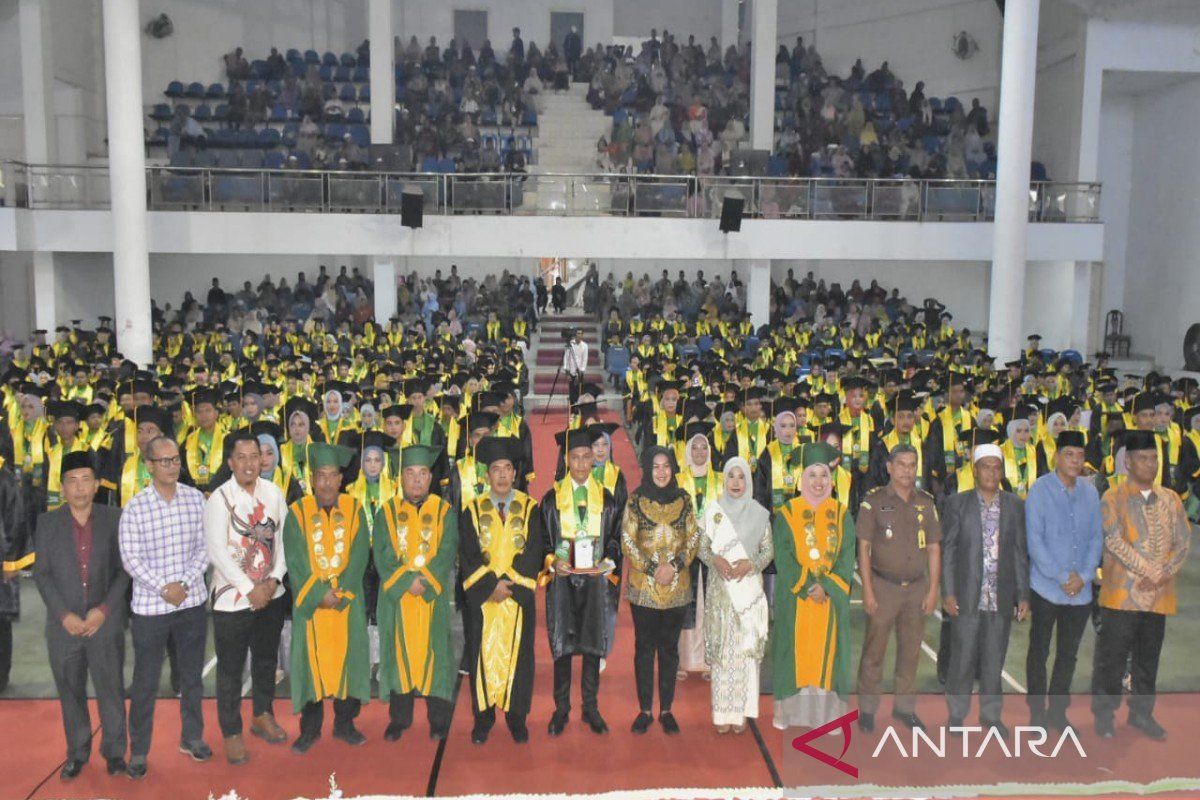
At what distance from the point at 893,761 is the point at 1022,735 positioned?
36.4 inches

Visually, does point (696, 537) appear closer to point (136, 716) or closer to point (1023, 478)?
point (136, 716)

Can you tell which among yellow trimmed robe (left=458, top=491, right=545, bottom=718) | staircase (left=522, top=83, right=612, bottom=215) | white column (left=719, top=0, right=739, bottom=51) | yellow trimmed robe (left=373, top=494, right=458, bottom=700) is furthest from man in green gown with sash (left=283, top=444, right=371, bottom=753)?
white column (left=719, top=0, right=739, bottom=51)

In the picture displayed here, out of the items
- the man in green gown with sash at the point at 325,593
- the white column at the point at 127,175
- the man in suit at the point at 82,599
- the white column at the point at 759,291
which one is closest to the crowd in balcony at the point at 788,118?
the white column at the point at 759,291

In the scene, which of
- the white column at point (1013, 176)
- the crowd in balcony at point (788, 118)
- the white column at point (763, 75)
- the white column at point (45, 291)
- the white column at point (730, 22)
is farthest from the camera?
the white column at point (730, 22)

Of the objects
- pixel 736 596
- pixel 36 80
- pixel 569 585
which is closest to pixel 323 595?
pixel 569 585

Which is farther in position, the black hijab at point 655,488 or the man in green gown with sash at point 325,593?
the black hijab at point 655,488

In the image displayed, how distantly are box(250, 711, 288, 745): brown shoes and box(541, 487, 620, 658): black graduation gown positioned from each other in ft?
5.44

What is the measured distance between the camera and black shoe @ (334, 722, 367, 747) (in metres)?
6.39

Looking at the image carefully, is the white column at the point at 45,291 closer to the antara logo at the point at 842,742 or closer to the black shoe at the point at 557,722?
the black shoe at the point at 557,722

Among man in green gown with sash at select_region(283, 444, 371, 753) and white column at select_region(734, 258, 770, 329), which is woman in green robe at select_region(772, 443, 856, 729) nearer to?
man in green gown with sash at select_region(283, 444, 371, 753)

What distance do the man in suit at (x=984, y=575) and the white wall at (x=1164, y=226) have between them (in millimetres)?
19643

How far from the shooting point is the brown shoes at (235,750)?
239 inches

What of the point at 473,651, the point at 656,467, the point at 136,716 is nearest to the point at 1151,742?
the point at 656,467

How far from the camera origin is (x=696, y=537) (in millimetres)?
6457
